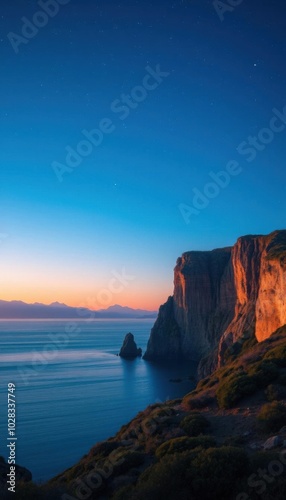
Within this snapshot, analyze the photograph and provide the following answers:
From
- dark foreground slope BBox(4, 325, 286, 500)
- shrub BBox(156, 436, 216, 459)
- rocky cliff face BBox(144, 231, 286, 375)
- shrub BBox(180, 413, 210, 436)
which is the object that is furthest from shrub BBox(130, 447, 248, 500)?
rocky cliff face BBox(144, 231, 286, 375)

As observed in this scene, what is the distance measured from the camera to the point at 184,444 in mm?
12000

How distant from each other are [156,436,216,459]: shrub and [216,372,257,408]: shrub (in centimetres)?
530

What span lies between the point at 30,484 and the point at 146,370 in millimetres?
77060

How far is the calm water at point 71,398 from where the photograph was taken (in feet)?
109

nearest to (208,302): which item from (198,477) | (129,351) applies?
(129,351)

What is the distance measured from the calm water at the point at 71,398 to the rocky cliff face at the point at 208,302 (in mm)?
10167

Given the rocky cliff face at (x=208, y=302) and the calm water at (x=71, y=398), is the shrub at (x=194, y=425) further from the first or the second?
the rocky cliff face at (x=208, y=302)

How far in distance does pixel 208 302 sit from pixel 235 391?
83.1 metres

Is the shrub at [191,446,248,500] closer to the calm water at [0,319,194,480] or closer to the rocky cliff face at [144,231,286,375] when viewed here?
the calm water at [0,319,194,480]

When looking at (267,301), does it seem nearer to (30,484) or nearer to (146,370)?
(30,484)

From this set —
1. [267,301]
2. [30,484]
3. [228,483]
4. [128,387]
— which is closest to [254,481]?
[228,483]

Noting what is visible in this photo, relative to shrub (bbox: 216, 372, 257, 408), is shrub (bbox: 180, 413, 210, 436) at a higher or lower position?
lower

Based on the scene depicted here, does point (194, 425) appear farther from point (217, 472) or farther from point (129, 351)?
point (129, 351)

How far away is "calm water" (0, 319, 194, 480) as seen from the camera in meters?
33.3
